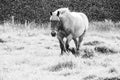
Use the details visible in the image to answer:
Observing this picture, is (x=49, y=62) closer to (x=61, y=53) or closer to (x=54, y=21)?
(x=54, y=21)

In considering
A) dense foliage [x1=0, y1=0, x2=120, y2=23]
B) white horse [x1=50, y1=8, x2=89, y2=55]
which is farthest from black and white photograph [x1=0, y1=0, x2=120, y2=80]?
dense foliage [x1=0, y1=0, x2=120, y2=23]

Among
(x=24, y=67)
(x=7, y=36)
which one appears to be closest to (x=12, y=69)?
(x=24, y=67)

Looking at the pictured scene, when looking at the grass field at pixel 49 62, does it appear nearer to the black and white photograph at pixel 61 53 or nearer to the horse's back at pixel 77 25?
the black and white photograph at pixel 61 53

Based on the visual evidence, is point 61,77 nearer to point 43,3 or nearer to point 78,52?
point 78,52

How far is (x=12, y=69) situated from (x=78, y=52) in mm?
3252

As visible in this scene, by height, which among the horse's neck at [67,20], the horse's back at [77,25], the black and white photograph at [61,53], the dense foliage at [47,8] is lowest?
the dense foliage at [47,8]

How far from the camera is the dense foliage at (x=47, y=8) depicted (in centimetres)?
2081

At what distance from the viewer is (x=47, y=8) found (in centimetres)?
2131

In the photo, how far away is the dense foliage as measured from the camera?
20.8 metres

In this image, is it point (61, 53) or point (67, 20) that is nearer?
point (67, 20)

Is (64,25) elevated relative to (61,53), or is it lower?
elevated

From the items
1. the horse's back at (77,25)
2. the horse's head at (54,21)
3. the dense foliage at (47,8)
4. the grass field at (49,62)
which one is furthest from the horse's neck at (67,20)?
the dense foliage at (47,8)

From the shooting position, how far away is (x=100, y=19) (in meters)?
21.4

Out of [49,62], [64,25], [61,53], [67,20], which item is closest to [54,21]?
[64,25]
